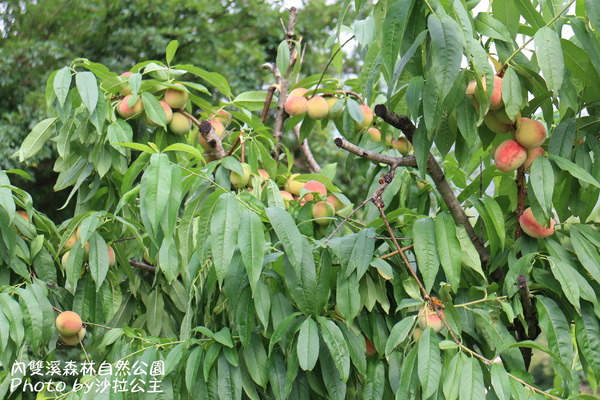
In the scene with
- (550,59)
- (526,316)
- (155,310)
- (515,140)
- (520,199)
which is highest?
(550,59)

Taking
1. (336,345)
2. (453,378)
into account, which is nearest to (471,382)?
(453,378)

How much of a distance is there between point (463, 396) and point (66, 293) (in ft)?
2.53

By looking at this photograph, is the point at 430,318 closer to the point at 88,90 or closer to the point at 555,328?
the point at 555,328

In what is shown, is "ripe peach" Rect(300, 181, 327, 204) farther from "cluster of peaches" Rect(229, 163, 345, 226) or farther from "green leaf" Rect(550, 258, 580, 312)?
"green leaf" Rect(550, 258, 580, 312)

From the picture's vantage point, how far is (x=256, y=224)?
2.74 ft

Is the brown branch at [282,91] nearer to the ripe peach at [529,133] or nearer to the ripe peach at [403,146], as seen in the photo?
the ripe peach at [403,146]

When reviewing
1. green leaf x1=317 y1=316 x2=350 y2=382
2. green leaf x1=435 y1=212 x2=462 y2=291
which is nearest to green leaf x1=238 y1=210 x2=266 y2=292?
green leaf x1=317 y1=316 x2=350 y2=382

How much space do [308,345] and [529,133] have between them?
0.39 metres

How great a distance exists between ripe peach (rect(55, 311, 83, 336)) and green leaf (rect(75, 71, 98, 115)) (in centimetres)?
33

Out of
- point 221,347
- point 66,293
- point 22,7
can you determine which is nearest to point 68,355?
point 22,7

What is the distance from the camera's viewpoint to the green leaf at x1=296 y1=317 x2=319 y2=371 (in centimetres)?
83

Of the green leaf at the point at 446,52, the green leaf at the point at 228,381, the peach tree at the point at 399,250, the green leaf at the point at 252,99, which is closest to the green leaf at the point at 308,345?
the peach tree at the point at 399,250

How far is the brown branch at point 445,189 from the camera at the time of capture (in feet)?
2.95

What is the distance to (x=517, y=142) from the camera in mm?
928
